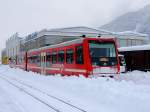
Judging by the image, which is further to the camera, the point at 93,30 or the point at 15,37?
the point at 15,37

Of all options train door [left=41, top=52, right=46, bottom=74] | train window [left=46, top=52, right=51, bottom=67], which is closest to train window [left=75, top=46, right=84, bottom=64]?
train window [left=46, top=52, right=51, bottom=67]

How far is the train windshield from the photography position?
1934 centimetres

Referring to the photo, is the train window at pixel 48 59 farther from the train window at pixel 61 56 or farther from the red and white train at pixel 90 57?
the red and white train at pixel 90 57

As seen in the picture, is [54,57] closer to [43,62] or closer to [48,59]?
[48,59]

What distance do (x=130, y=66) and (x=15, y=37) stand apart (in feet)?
277

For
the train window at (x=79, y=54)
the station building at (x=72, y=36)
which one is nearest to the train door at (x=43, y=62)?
the train window at (x=79, y=54)

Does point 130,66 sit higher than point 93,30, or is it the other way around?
point 93,30

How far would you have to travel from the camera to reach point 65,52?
22.8 metres

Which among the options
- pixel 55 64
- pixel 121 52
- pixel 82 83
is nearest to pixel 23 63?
pixel 121 52

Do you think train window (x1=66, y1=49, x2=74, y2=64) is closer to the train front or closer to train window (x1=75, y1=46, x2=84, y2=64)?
train window (x1=75, y1=46, x2=84, y2=64)

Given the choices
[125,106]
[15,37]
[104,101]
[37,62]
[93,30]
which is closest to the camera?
[125,106]

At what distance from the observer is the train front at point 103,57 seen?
19188 millimetres

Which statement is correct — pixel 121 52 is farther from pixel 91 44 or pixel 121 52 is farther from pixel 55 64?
pixel 91 44

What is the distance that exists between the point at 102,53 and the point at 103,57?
267 millimetres
